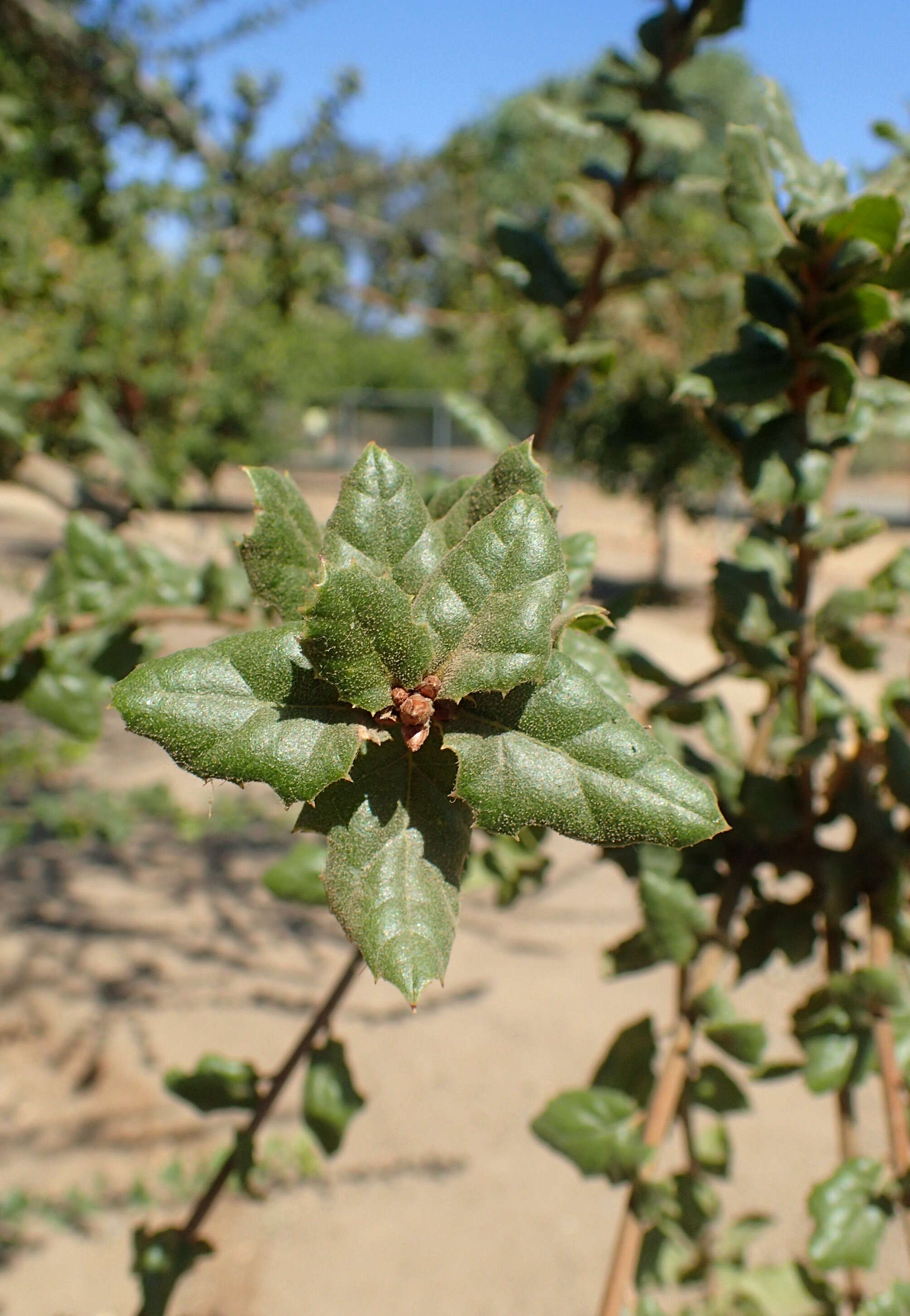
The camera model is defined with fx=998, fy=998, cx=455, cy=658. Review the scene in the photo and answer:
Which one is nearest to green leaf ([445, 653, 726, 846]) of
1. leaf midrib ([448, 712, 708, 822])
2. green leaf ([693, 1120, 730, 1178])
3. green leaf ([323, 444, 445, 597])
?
leaf midrib ([448, 712, 708, 822])

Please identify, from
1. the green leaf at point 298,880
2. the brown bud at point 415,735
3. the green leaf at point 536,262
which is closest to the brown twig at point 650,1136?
the green leaf at point 298,880

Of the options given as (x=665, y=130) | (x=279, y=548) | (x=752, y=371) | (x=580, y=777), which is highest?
(x=665, y=130)

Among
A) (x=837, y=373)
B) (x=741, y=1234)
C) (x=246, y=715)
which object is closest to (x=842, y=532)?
(x=837, y=373)

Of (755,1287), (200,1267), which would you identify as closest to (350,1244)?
(200,1267)

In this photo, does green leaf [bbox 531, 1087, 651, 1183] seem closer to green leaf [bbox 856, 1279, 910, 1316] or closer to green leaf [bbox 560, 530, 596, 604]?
green leaf [bbox 856, 1279, 910, 1316]

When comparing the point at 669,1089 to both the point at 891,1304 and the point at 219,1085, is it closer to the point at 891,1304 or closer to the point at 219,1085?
the point at 891,1304

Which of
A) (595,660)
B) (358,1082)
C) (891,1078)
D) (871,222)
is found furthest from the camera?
(358,1082)
